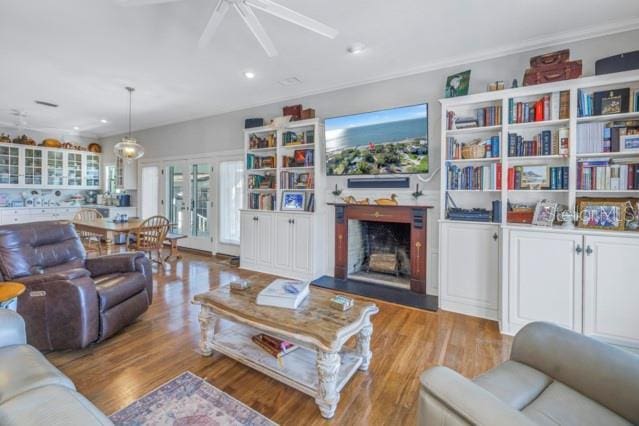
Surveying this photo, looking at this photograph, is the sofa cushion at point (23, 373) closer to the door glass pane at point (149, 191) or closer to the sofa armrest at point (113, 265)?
the sofa armrest at point (113, 265)

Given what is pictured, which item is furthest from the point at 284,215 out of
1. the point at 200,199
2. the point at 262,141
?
the point at 200,199

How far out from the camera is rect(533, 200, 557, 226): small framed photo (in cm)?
277

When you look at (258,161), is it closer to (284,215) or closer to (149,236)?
(284,215)

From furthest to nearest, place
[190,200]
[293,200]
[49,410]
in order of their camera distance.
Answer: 1. [190,200]
2. [293,200]
3. [49,410]

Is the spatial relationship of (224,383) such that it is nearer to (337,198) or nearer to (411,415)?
(411,415)

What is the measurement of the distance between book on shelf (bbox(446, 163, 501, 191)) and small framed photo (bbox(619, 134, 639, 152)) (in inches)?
35.2

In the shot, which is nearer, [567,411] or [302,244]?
[567,411]

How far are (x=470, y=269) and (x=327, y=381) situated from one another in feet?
6.89

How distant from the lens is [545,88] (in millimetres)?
2740

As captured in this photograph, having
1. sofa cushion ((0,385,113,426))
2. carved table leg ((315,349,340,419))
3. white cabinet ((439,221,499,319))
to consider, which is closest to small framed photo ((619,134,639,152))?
white cabinet ((439,221,499,319))

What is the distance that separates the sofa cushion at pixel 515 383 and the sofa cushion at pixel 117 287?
2.64m

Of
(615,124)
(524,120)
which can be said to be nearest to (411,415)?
(524,120)

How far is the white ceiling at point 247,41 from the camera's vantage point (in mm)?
2484

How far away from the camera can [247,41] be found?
3.02 metres
